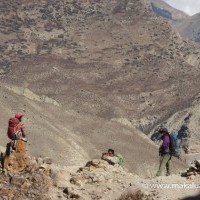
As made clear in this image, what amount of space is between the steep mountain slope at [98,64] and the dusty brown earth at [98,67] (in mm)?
158

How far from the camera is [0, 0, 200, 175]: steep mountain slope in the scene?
64.2 m

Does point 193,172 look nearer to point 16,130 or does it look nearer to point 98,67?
point 16,130

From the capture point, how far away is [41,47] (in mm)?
98875

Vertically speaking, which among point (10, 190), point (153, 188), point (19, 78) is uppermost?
point (153, 188)

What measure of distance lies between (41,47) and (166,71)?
2392 cm

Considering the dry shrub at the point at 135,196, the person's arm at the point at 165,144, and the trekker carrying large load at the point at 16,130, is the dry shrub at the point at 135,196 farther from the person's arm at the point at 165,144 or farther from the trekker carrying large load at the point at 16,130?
the trekker carrying large load at the point at 16,130

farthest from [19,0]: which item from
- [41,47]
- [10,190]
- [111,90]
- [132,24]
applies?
[10,190]

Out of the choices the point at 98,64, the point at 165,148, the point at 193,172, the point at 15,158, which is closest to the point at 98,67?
the point at 98,64

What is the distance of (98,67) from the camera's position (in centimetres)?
9306

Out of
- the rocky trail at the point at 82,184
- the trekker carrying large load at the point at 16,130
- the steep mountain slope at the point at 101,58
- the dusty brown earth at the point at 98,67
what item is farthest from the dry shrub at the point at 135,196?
the steep mountain slope at the point at 101,58

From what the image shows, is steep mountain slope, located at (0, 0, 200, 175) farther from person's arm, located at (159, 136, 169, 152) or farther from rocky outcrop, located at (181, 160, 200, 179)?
rocky outcrop, located at (181, 160, 200, 179)

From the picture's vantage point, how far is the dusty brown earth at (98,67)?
178 feet

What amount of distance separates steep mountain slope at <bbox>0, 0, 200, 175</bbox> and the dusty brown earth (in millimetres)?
158

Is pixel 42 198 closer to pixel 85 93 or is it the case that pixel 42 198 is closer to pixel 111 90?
pixel 85 93
